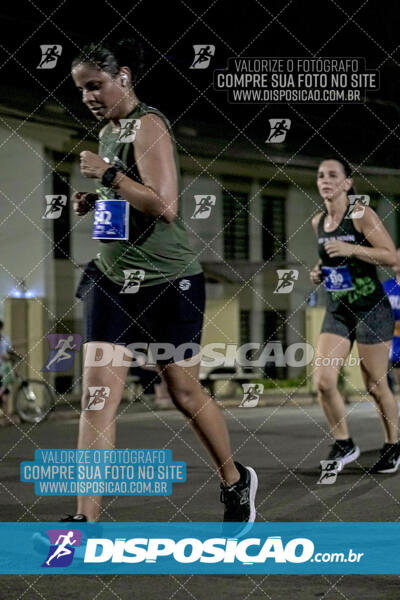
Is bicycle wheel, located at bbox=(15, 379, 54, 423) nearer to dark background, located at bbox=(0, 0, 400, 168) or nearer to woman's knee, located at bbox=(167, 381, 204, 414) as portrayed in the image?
dark background, located at bbox=(0, 0, 400, 168)

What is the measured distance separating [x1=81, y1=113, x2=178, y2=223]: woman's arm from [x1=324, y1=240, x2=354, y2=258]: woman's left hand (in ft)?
7.37

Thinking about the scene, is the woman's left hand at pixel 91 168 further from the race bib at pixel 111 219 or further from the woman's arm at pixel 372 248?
the woman's arm at pixel 372 248

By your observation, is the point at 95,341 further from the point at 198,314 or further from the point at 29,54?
the point at 29,54

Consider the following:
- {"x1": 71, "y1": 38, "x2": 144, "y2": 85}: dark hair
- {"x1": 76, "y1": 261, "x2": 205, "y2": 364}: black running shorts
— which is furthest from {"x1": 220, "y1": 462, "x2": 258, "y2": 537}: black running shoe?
{"x1": 71, "y1": 38, "x2": 144, "y2": 85}: dark hair

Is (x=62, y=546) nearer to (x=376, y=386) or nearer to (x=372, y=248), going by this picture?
(x=372, y=248)

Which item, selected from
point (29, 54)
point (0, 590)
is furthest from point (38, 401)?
point (0, 590)

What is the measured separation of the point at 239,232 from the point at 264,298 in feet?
6.72

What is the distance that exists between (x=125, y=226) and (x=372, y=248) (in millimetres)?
2499

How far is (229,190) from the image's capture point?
21.7 metres

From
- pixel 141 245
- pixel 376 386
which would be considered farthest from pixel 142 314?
pixel 376 386

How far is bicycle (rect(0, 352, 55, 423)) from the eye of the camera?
1352 centimetres

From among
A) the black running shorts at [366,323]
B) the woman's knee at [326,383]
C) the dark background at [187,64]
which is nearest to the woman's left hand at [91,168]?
the black running shorts at [366,323]

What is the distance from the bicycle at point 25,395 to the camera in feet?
44.3

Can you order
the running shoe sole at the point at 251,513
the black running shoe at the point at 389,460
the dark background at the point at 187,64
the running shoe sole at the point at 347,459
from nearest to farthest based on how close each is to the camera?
the running shoe sole at the point at 251,513 < the black running shoe at the point at 389,460 < the running shoe sole at the point at 347,459 < the dark background at the point at 187,64
